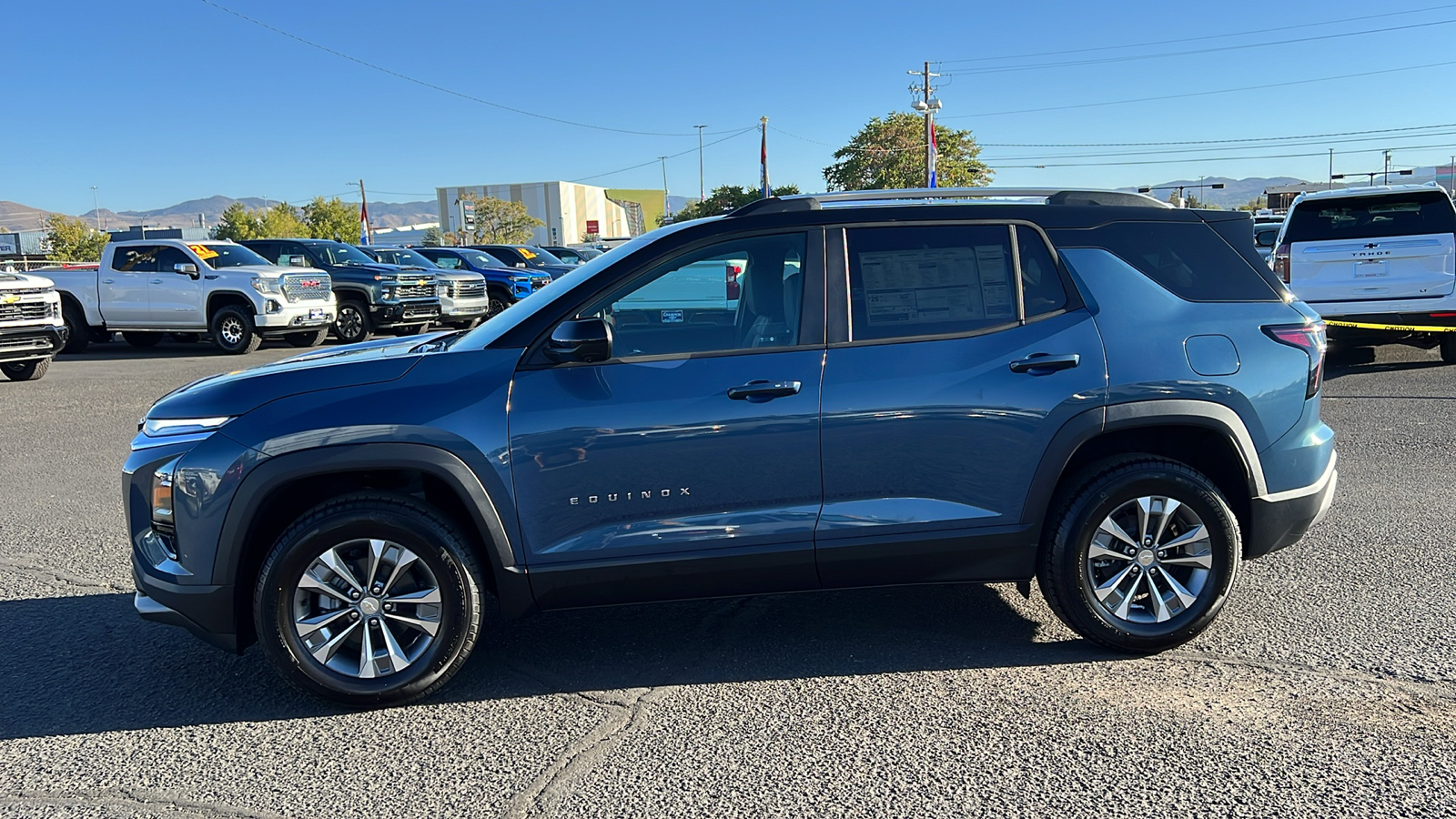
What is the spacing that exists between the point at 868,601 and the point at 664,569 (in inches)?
52.5

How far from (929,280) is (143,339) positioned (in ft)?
62.1

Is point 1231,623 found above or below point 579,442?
below

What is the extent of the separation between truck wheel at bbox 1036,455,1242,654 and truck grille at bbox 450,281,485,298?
17.9 meters

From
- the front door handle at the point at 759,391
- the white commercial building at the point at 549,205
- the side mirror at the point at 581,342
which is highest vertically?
the white commercial building at the point at 549,205

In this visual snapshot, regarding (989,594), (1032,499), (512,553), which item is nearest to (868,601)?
(989,594)

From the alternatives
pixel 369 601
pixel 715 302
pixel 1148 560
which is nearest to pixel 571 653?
pixel 369 601

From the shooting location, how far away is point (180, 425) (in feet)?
12.8

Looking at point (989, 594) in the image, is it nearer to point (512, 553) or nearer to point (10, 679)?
point (512, 553)

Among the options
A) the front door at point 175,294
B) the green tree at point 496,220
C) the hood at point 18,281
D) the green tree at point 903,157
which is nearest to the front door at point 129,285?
the front door at point 175,294

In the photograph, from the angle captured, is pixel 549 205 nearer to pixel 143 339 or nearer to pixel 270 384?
pixel 143 339

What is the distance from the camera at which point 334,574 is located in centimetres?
382

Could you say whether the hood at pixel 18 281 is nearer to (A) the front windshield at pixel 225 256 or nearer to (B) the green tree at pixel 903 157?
→ (A) the front windshield at pixel 225 256

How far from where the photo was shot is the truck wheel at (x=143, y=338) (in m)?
18.9

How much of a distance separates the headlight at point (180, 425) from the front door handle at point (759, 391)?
5.80 feet
